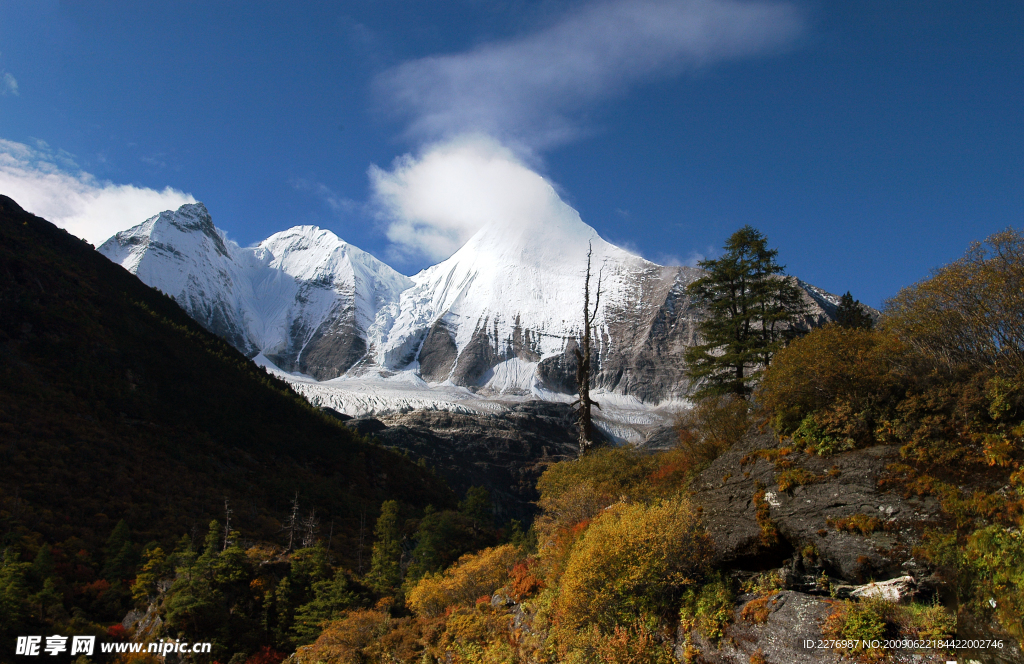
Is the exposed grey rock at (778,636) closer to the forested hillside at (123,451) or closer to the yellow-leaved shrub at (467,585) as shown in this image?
the yellow-leaved shrub at (467,585)

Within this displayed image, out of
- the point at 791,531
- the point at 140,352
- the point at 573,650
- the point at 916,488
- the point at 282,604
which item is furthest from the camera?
the point at 140,352

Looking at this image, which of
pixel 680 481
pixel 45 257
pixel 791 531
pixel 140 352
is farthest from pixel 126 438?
pixel 791 531

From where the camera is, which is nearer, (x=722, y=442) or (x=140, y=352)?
(x=722, y=442)

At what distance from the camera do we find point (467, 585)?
75.4 feet

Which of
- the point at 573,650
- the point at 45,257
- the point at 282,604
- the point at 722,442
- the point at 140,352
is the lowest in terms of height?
the point at 282,604

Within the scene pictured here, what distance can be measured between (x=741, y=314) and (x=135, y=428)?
69.1 meters

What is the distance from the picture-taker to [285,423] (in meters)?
89.9

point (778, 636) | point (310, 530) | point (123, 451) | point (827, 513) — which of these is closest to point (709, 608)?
point (778, 636)

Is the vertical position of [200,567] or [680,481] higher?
[680,481]

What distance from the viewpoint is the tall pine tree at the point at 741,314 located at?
24.2m

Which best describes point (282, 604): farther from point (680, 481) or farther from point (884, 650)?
point (884, 650)

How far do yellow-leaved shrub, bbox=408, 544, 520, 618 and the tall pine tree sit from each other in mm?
11241

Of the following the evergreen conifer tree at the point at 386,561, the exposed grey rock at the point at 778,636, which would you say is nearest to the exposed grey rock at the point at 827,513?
the exposed grey rock at the point at 778,636

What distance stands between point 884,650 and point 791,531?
3.26 metres
